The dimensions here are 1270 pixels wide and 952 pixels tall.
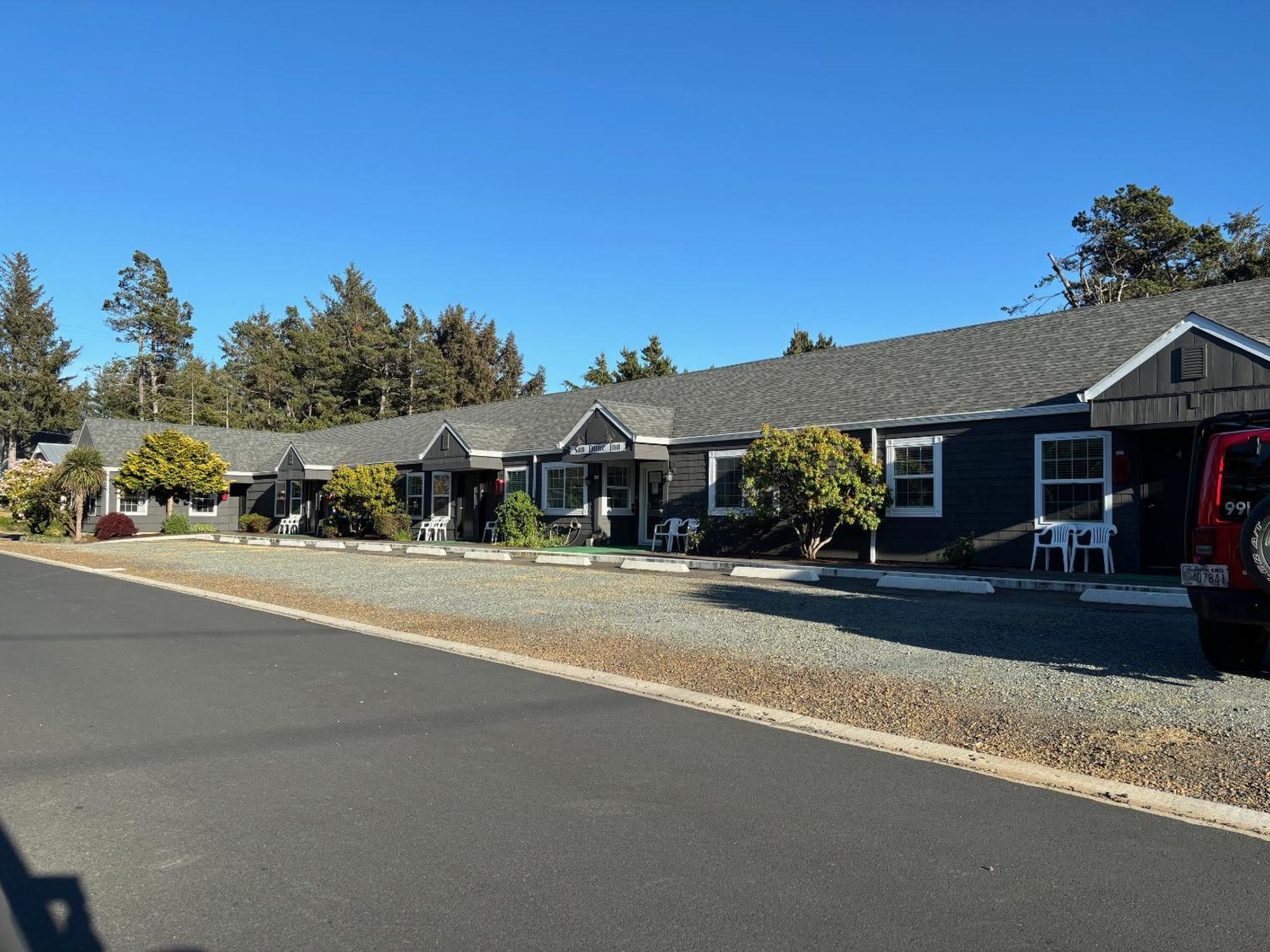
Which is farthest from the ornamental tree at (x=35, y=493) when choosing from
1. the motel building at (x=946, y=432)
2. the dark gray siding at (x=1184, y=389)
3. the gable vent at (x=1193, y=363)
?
the gable vent at (x=1193, y=363)

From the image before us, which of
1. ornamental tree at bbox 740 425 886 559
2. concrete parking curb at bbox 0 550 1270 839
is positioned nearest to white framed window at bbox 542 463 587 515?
ornamental tree at bbox 740 425 886 559

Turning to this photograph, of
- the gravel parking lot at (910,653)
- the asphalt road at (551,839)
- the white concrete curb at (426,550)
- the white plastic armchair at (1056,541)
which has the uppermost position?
the white plastic armchair at (1056,541)

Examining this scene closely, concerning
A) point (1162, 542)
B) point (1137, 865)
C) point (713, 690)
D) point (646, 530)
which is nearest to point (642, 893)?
point (1137, 865)

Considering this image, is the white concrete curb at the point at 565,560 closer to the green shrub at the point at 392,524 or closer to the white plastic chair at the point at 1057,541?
the white plastic chair at the point at 1057,541

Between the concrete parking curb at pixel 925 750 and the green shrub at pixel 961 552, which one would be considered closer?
the concrete parking curb at pixel 925 750

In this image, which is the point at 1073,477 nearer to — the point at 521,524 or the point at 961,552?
the point at 961,552

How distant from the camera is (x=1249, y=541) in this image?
22.4 feet

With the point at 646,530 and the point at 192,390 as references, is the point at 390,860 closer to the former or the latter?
the point at 646,530

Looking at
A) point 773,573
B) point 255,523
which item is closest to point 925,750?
point 773,573

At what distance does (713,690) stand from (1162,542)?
37.0 feet

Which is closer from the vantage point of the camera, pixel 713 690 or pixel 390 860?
pixel 390 860

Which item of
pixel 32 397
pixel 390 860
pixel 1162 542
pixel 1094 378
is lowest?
pixel 390 860

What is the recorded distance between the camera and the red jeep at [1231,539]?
6859 mm

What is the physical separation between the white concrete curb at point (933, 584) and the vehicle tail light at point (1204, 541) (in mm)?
6452
